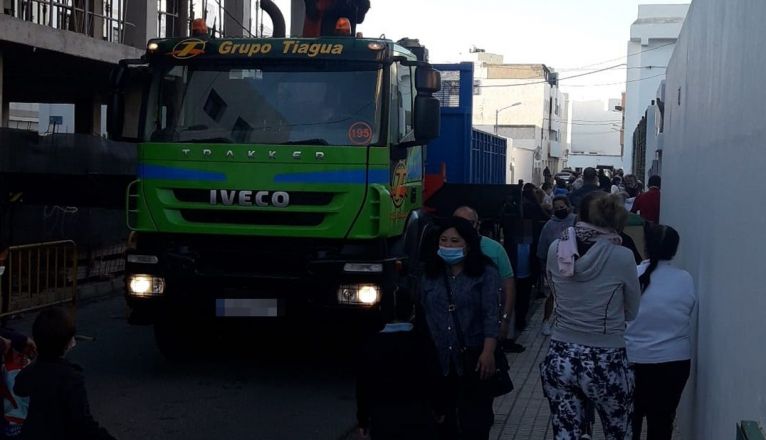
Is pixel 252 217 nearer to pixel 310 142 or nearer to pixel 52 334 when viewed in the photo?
pixel 310 142

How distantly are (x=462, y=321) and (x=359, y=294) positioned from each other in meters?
3.01

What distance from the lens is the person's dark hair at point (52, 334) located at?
435cm

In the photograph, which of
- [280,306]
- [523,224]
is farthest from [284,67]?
[523,224]

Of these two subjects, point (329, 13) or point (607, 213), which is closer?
point (607, 213)

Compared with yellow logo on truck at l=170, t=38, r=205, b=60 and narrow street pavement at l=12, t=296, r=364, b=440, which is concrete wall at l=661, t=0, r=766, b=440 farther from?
yellow logo on truck at l=170, t=38, r=205, b=60

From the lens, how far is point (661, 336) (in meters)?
5.92

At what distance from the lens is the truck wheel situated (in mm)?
9914

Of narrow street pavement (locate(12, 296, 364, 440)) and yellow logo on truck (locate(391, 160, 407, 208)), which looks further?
yellow logo on truck (locate(391, 160, 407, 208))

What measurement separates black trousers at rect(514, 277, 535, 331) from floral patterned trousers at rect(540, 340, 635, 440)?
6.62m

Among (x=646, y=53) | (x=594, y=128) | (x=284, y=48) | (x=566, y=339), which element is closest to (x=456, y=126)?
(x=284, y=48)

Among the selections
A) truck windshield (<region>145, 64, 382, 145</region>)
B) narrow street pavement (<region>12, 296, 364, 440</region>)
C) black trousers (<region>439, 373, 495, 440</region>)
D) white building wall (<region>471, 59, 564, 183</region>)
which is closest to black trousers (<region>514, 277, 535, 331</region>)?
narrow street pavement (<region>12, 296, 364, 440</region>)

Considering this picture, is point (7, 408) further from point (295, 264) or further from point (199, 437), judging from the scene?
point (295, 264)

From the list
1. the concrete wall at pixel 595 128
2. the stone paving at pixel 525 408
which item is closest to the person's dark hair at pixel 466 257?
the stone paving at pixel 525 408

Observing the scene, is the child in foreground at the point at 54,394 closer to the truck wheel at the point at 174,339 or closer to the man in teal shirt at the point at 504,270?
the man in teal shirt at the point at 504,270
